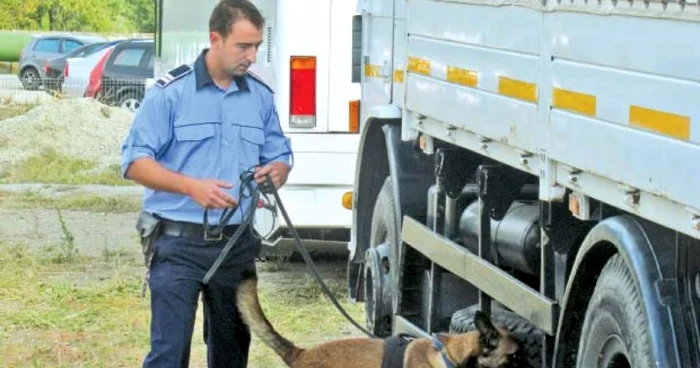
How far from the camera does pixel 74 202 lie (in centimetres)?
1784

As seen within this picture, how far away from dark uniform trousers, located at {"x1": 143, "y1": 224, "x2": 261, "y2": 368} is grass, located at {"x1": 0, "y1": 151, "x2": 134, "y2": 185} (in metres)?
14.0

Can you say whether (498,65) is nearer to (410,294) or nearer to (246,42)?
(246,42)

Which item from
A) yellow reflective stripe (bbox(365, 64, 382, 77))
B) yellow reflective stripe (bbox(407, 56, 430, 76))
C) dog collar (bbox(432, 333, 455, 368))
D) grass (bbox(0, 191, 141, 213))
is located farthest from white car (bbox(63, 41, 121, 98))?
dog collar (bbox(432, 333, 455, 368))

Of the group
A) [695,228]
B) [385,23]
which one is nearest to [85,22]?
[385,23]

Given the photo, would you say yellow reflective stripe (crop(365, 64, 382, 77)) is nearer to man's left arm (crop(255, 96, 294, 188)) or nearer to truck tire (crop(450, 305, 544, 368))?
truck tire (crop(450, 305, 544, 368))

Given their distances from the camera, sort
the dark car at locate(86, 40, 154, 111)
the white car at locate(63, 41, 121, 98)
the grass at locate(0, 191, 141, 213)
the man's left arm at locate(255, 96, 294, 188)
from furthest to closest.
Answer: the white car at locate(63, 41, 121, 98)
the dark car at locate(86, 40, 154, 111)
the grass at locate(0, 191, 141, 213)
the man's left arm at locate(255, 96, 294, 188)

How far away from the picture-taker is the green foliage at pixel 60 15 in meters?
67.6

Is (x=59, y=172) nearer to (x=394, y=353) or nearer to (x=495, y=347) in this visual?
(x=394, y=353)

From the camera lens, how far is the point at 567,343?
5828 millimetres

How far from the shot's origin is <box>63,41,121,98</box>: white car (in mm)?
36625

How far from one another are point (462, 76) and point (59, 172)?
15.5m

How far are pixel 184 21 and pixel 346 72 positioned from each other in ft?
13.6

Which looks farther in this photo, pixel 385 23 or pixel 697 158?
pixel 385 23

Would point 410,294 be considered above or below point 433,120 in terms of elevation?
below
